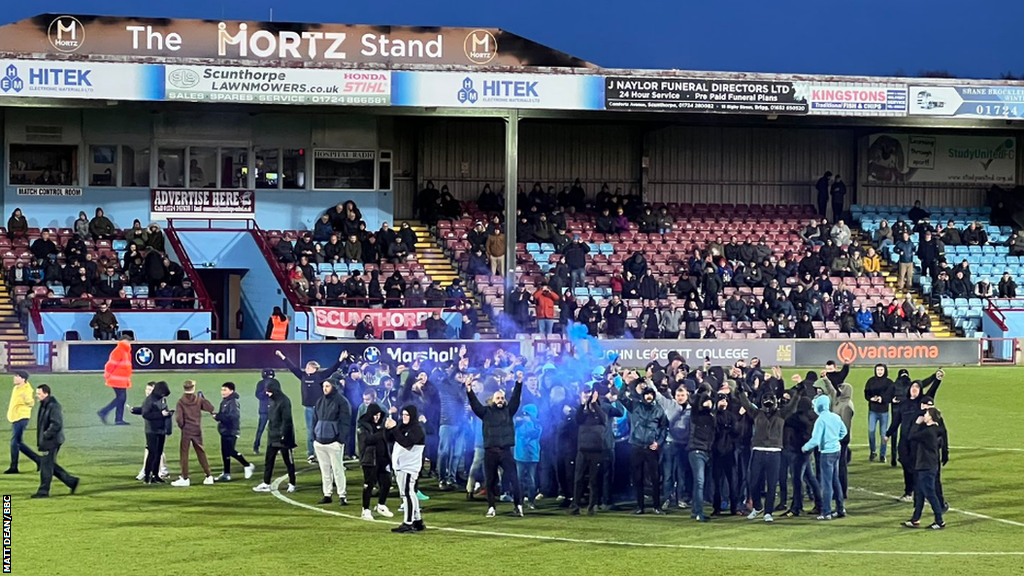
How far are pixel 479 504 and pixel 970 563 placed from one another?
600 cm

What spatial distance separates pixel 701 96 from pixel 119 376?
19.0 metres

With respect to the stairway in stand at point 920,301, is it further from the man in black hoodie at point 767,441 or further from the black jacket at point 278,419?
the black jacket at point 278,419

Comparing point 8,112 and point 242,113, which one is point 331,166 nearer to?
point 242,113

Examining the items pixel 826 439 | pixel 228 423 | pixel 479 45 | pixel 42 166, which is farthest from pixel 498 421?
pixel 42 166

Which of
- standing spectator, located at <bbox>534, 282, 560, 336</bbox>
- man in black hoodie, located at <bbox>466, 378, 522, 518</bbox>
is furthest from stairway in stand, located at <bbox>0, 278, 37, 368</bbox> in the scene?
→ man in black hoodie, located at <bbox>466, 378, 522, 518</bbox>

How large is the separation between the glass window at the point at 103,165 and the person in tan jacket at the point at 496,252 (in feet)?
34.6

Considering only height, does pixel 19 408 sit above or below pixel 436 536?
above

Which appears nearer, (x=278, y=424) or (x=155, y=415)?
(x=278, y=424)

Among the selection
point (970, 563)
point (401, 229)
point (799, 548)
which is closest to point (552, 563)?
point (799, 548)

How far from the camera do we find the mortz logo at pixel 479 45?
1558 inches

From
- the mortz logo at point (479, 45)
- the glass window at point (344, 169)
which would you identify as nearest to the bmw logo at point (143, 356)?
the glass window at point (344, 169)

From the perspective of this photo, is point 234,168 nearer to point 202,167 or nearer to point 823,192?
point 202,167

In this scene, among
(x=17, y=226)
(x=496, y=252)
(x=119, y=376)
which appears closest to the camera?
(x=119, y=376)

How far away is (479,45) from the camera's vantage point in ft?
130
